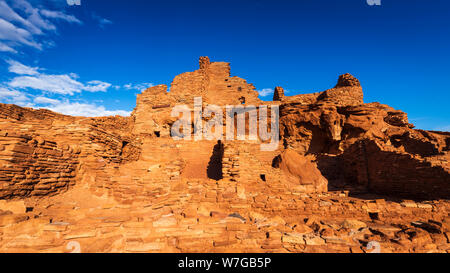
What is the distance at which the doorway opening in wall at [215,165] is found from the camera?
36.8 feet

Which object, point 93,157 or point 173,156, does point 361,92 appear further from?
point 93,157

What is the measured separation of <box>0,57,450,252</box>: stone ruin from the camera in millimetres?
→ 4367

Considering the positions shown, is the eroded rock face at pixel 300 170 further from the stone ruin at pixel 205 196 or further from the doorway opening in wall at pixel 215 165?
the doorway opening in wall at pixel 215 165

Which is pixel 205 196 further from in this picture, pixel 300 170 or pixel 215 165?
pixel 300 170

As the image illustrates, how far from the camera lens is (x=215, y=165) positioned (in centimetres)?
1238

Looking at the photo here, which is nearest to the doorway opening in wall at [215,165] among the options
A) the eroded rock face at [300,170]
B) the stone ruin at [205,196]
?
the stone ruin at [205,196]

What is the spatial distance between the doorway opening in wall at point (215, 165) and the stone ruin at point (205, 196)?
133 millimetres

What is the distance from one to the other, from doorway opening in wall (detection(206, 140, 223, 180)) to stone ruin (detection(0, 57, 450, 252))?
133 millimetres

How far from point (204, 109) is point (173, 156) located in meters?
6.67

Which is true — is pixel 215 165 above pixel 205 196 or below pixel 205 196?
above

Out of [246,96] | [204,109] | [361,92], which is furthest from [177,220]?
[361,92]

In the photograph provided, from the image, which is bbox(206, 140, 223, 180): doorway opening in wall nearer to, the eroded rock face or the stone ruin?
the stone ruin

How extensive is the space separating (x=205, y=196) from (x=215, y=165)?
5288mm

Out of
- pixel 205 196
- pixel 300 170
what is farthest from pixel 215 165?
pixel 300 170
